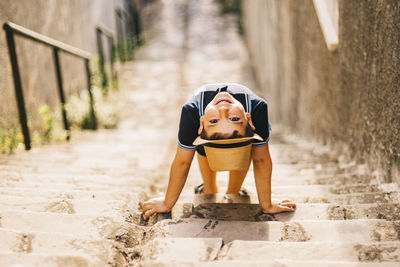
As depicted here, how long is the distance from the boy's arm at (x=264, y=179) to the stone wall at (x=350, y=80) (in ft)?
2.30

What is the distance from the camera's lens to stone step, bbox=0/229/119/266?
4.29ft

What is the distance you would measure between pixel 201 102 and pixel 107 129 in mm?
4814

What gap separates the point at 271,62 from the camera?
6.71 m

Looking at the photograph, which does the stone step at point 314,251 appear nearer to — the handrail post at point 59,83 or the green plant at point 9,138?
the green plant at point 9,138

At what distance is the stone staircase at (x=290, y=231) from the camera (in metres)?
1.27

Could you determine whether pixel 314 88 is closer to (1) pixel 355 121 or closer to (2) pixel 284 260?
(1) pixel 355 121

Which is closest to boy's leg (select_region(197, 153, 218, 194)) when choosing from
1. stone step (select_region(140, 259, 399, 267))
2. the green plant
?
stone step (select_region(140, 259, 399, 267))

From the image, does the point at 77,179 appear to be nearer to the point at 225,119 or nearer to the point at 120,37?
the point at 225,119

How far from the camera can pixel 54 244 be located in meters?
1.35

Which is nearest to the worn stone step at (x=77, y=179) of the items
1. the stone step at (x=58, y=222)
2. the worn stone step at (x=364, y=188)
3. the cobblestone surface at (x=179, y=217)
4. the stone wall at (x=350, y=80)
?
the cobblestone surface at (x=179, y=217)

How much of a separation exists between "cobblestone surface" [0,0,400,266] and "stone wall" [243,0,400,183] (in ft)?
0.67

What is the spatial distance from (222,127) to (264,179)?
1.41 feet

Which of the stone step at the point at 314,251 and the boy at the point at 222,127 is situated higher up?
the boy at the point at 222,127

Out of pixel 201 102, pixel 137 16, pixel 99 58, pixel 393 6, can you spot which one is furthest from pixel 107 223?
pixel 137 16
